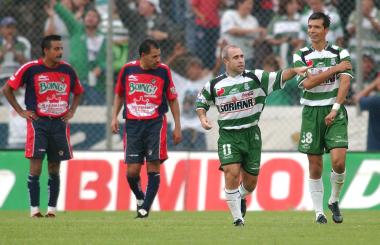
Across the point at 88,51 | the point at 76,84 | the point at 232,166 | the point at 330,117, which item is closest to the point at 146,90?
the point at 76,84

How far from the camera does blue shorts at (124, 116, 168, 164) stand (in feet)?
46.9

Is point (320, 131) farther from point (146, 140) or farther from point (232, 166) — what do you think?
point (146, 140)

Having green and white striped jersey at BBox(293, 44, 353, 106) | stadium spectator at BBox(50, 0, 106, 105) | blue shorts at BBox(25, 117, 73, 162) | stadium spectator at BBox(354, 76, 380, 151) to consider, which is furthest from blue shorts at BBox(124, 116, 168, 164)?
stadium spectator at BBox(354, 76, 380, 151)

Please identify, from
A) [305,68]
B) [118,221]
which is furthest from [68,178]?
[305,68]

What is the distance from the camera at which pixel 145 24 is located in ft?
61.3

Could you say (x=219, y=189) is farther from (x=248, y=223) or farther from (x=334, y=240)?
(x=334, y=240)

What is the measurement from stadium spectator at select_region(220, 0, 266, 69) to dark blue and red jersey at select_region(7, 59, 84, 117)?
15.1 feet

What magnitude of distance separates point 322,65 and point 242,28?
21.8 feet

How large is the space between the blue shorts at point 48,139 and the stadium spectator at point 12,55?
11.5ft

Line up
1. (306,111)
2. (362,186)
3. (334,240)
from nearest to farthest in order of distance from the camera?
(334,240) → (306,111) → (362,186)

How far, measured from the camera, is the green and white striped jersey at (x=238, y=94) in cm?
1245

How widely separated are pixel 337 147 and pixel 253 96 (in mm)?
1087

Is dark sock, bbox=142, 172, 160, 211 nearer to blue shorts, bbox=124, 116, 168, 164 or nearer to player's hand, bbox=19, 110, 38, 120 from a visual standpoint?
blue shorts, bbox=124, 116, 168, 164

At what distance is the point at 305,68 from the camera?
11867 millimetres
